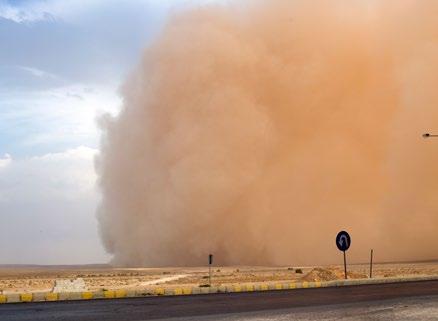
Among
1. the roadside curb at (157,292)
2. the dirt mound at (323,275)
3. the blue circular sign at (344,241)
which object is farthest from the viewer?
the dirt mound at (323,275)

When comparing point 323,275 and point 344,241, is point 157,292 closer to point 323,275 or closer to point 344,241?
point 344,241

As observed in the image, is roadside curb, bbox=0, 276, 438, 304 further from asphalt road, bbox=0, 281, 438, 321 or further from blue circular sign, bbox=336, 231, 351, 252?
asphalt road, bbox=0, 281, 438, 321

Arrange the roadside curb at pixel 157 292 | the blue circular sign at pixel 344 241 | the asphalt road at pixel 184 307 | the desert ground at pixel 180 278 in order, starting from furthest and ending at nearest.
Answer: the blue circular sign at pixel 344 241
the desert ground at pixel 180 278
the roadside curb at pixel 157 292
the asphalt road at pixel 184 307

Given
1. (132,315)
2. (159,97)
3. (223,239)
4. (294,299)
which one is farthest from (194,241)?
(132,315)

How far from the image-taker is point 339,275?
2922 cm

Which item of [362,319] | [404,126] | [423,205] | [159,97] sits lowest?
[362,319]

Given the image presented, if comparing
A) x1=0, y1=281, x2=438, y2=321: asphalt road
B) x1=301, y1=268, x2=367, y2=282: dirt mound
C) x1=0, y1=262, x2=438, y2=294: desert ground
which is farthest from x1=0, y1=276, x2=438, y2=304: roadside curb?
x1=0, y1=281, x2=438, y2=321: asphalt road

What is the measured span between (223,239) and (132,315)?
43.6 m

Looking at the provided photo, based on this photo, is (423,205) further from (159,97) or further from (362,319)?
(362,319)

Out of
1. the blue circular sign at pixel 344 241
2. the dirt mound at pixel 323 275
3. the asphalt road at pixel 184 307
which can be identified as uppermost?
the blue circular sign at pixel 344 241

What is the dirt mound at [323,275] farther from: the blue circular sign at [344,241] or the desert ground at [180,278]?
the blue circular sign at [344,241]

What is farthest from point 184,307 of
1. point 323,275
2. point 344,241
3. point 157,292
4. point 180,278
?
point 180,278

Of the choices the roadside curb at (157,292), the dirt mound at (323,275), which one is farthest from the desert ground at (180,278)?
the roadside curb at (157,292)

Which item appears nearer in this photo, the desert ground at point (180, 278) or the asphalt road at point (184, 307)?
the asphalt road at point (184, 307)
